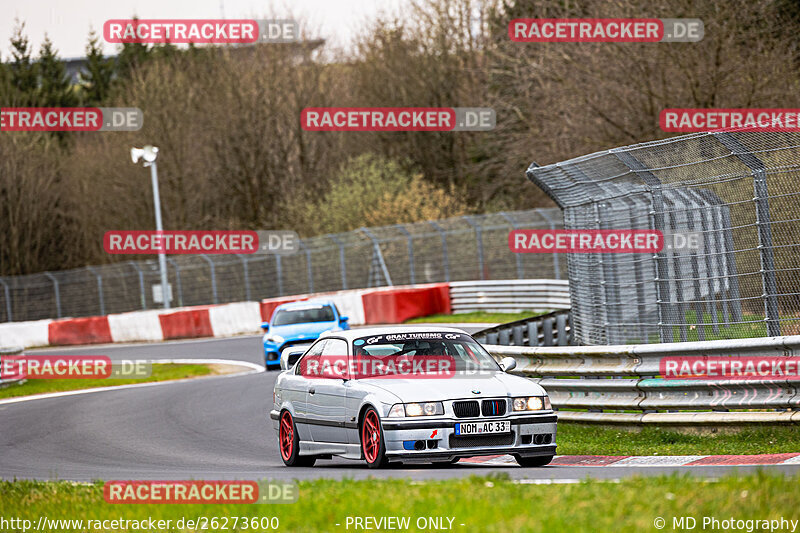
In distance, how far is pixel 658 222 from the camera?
1431 cm

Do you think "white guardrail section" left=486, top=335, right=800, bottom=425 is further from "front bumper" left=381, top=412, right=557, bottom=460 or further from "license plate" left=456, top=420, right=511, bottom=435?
"license plate" left=456, top=420, right=511, bottom=435

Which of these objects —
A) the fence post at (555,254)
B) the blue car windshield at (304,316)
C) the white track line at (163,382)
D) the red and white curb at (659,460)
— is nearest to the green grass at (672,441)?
the red and white curb at (659,460)

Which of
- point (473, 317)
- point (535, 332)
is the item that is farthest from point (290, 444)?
point (473, 317)

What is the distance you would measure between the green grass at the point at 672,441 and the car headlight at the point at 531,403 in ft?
3.81

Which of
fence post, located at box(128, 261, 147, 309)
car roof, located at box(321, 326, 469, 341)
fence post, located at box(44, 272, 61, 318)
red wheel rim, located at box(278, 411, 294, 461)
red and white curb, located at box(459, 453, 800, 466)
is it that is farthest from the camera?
fence post, located at box(44, 272, 61, 318)

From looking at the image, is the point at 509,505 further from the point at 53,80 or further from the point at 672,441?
the point at 53,80

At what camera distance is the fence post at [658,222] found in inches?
545

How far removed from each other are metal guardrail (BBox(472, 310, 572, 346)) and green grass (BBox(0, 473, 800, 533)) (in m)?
9.06

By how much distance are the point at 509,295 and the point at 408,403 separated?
74.0ft

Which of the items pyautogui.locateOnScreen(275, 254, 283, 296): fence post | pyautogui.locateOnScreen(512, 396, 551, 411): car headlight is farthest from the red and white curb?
pyautogui.locateOnScreen(275, 254, 283, 296): fence post

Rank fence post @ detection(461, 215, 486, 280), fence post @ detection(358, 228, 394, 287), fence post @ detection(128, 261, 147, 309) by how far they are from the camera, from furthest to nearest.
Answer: fence post @ detection(128, 261, 147, 309), fence post @ detection(358, 228, 394, 287), fence post @ detection(461, 215, 486, 280)

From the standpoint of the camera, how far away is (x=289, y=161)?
179 ft

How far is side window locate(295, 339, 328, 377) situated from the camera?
12037 millimetres

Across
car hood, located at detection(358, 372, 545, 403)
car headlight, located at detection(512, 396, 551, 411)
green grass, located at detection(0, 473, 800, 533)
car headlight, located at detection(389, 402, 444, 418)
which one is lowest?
green grass, located at detection(0, 473, 800, 533)
